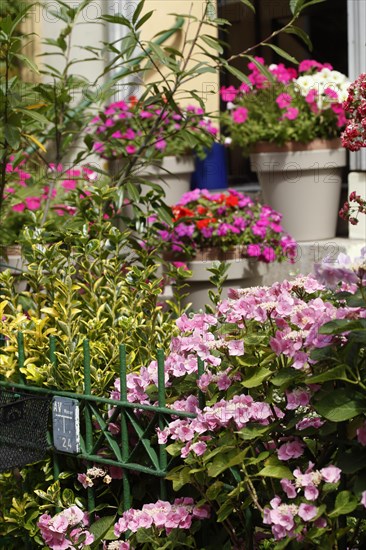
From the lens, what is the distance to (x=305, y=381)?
224cm

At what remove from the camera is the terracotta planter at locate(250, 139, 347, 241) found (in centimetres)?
590

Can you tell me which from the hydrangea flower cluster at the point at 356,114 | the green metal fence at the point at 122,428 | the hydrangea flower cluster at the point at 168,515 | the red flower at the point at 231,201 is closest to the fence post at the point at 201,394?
the green metal fence at the point at 122,428

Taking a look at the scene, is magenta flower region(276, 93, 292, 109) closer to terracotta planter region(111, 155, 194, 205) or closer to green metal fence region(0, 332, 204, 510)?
terracotta planter region(111, 155, 194, 205)

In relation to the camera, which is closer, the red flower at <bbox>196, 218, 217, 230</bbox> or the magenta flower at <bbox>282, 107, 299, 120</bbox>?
the red flower at <bbox>196, 218, 217, 230</bbox>

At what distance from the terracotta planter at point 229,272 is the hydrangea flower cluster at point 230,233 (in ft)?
0.05

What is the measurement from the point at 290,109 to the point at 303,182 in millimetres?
Result: 418

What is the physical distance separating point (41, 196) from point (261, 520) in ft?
12.8

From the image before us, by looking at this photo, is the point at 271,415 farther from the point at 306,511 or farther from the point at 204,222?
the point at 204,222

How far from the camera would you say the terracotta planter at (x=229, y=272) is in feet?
17.0

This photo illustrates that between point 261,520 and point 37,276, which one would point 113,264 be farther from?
point 261,520

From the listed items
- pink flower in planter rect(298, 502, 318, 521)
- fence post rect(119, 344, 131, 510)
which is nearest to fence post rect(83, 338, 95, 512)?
fence post rect(119, 344, 131, 510)

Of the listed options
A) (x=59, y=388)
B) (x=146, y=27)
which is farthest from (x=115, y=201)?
(x=146, y=27)

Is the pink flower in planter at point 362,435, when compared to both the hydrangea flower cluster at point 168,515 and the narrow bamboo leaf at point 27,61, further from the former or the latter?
the narrow bamboo leaf at point 27,61

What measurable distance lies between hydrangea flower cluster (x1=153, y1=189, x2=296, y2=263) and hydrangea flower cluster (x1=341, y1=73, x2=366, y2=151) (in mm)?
2539
